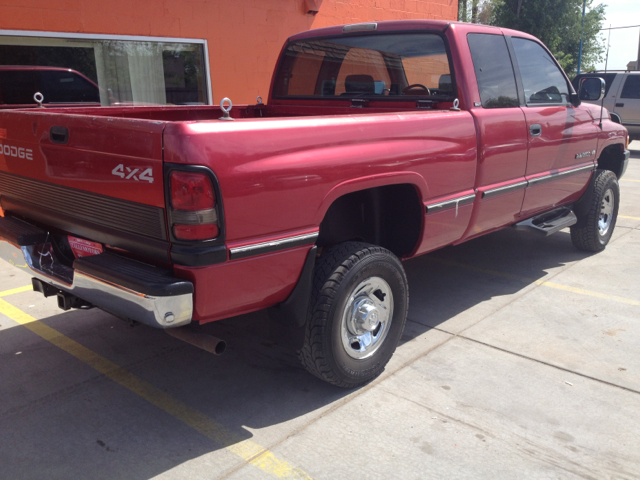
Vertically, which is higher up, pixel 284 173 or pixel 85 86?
pixel 85 86

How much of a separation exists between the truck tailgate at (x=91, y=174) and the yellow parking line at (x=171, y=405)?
966 mm

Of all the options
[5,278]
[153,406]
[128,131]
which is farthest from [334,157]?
[5,278]

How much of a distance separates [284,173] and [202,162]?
43cm

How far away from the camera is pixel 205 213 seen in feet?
7.88

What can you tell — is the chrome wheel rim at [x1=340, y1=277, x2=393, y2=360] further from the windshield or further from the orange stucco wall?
the orange stucco wall

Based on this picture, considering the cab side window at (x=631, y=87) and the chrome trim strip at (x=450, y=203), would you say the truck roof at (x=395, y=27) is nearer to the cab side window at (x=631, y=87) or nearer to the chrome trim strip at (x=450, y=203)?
the chrome trim strip at (x=450, y=203)

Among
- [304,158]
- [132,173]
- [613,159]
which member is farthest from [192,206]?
[613,159]

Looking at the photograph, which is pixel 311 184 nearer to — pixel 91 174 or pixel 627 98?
pixel 91 174

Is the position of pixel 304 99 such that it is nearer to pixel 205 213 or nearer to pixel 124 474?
pixel 205 213

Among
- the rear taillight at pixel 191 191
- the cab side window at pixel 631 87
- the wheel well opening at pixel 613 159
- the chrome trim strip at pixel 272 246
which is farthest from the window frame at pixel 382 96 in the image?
the cab side window at pixel 631 87

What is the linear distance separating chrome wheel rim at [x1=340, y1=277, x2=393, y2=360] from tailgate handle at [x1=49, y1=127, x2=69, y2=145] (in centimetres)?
164

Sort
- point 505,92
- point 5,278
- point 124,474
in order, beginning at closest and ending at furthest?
point 124,474 → point 505,92 → point 5,278

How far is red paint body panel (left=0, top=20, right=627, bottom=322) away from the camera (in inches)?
96.7

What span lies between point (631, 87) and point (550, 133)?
37.2ft
